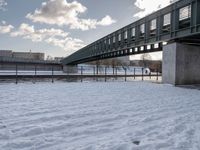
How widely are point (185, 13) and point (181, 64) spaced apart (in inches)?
183

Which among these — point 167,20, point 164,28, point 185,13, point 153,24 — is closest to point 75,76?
point 153,24

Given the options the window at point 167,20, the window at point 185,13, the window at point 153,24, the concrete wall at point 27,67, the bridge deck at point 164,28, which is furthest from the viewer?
the concrete wall at point 27,67

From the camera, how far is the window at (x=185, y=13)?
18194 mm

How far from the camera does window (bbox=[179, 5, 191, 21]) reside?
1819 centimetres

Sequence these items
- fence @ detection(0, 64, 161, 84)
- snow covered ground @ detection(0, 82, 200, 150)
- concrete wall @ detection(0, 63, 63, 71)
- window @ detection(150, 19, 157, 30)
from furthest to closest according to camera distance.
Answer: concrete wall @ detection(0, 63, 63, 71)
fence @ detection(0, 64, 161, 84)
window @ detection(150, 19, 157, 30)
snow covered ground @ detection(0, 82, 200, 150)

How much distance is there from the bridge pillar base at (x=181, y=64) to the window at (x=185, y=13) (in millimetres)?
2481

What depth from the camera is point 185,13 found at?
1870 centimetres

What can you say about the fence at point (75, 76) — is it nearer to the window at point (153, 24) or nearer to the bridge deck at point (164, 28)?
the bridge deck at point (164, 28)

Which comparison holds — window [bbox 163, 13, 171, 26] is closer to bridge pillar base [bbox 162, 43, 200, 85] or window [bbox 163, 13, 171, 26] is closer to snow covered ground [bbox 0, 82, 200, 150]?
bridge pillar base [bbox 162, 43, 200, 85]

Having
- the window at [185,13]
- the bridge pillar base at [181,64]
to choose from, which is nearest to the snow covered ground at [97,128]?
the bridge pillar base at [181,64]

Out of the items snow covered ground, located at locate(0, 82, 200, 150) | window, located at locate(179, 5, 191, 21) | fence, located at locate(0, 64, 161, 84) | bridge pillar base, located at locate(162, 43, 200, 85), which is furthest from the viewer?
fence, located at locate(0, 64, 161, 84)

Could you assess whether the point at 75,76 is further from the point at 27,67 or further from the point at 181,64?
the point at 27,67

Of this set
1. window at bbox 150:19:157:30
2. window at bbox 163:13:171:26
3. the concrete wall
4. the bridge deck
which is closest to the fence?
the bridge deck

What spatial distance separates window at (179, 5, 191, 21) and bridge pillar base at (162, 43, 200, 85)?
2.48 meters
